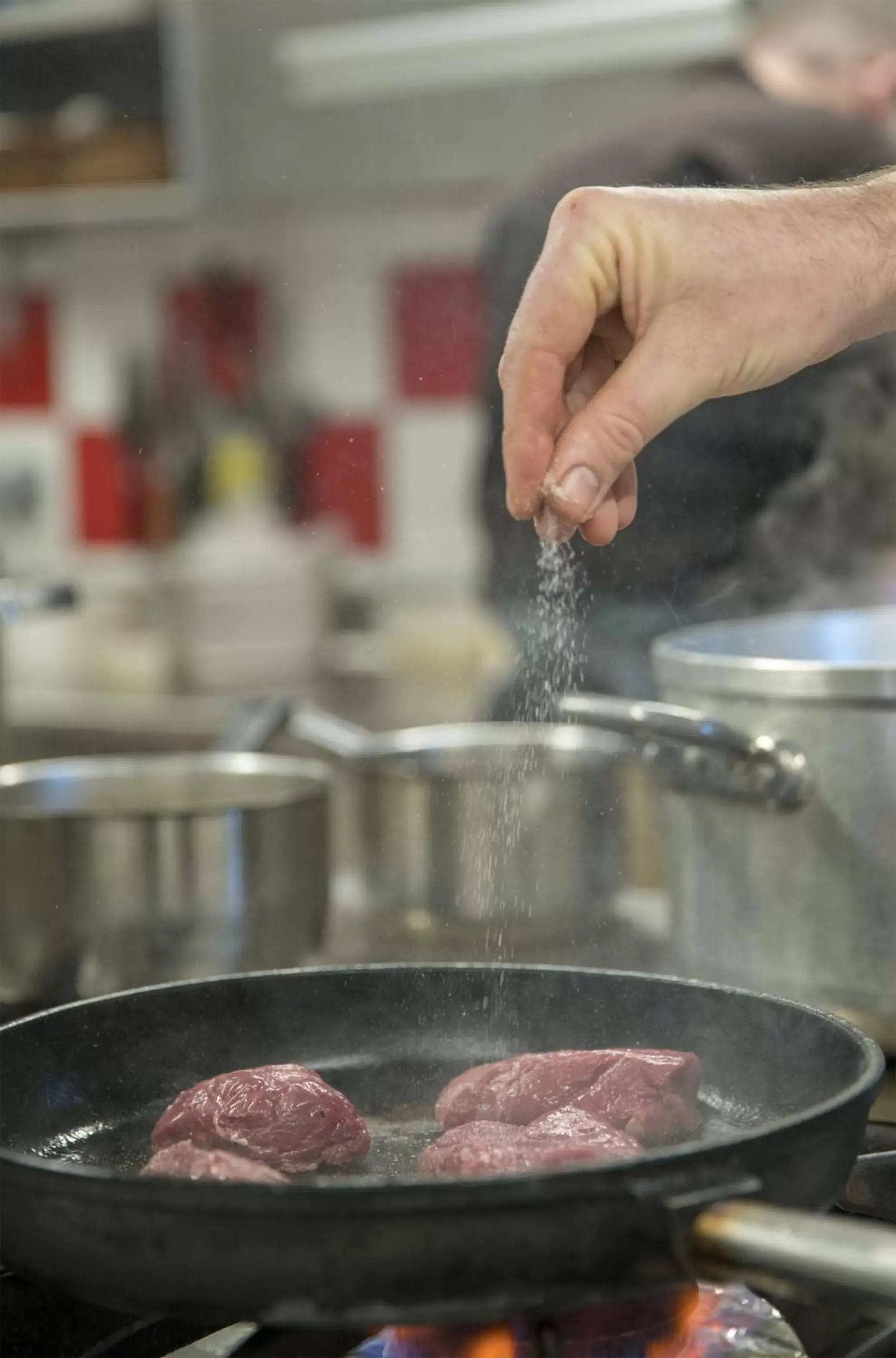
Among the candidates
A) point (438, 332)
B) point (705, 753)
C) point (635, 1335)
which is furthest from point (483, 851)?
point (438, 332)

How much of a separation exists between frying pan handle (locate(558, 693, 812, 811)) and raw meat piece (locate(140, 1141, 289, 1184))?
18.6 inches

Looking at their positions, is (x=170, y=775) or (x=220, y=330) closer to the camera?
(x=170, y=775)

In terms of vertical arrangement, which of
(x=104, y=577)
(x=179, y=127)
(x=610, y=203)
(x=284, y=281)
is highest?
(x=179, y=127)

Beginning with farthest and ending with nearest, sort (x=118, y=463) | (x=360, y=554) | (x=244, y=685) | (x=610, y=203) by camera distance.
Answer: (x=118, y=463) < (x=360, y=554) < (x=244, y=685) < (x=610, y=203)

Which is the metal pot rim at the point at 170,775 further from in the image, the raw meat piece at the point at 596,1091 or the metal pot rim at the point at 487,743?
the raw meat piece at the point at 596,1091

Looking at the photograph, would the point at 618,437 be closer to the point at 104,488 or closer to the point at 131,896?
the point at 131,896

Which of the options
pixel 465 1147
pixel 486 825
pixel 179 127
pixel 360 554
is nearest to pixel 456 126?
pixel 179 127

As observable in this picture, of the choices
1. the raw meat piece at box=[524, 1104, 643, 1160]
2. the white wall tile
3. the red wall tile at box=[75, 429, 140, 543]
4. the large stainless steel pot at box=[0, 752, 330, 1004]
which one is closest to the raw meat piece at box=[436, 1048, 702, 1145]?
the raw meat piece at box=[524, 1104, 643, 1160]

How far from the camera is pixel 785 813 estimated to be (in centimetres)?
126

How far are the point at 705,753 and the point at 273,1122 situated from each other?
47 cm

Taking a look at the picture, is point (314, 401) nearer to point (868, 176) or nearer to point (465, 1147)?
point (868, 176)

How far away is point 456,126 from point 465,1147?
9.20 feet

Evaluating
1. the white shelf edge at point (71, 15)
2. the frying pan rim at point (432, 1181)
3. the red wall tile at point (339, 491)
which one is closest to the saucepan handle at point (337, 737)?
the frying pan rim at point (432, 1181)

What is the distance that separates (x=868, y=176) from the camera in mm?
1316
